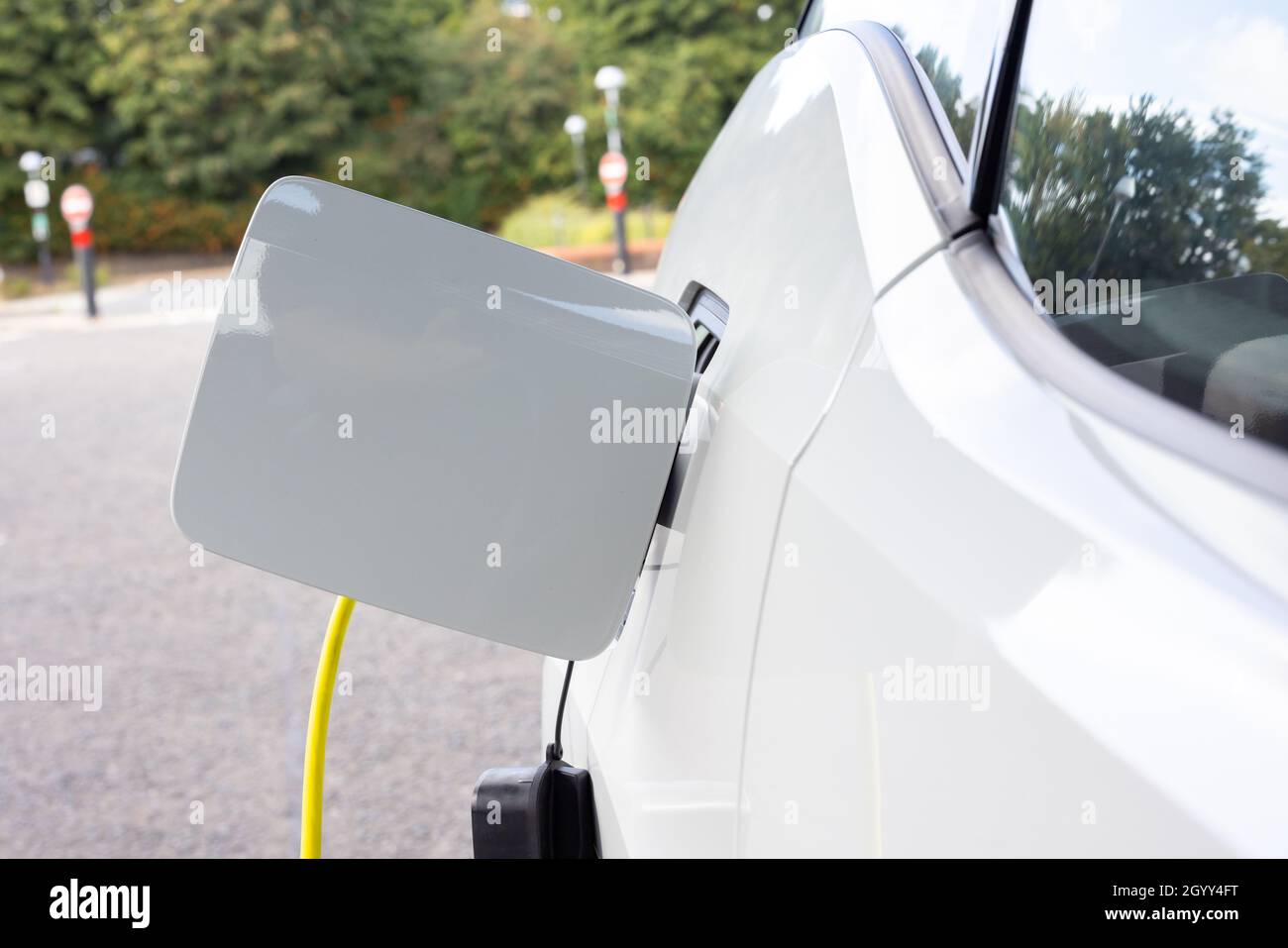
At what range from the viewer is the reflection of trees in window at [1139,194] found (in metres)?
0.79

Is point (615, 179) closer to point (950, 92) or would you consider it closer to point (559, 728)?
point (559, 728)

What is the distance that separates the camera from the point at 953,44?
106cm

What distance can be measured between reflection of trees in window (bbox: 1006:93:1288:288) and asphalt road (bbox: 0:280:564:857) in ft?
8.50

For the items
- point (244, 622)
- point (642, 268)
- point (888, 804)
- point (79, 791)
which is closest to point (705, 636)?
point (888, 804)

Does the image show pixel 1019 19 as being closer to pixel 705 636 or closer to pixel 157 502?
pixel 705 636

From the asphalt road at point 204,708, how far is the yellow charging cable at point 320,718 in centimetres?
176

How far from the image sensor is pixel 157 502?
6.93m

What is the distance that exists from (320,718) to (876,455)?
82 cm

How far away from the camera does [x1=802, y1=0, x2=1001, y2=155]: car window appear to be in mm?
981

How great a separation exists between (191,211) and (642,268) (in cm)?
1526

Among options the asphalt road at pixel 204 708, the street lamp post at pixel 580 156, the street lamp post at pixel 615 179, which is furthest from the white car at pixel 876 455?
the street lamp post at pixel 580 156
